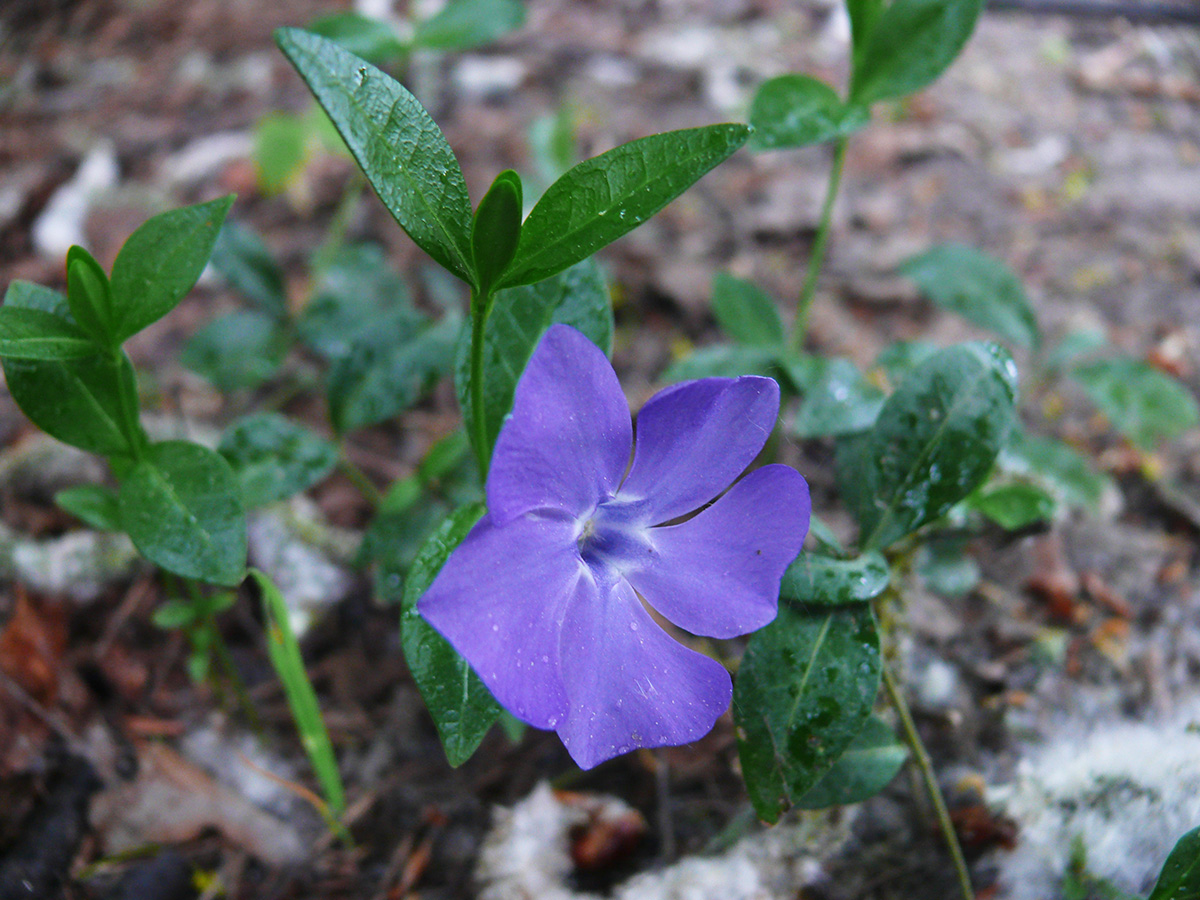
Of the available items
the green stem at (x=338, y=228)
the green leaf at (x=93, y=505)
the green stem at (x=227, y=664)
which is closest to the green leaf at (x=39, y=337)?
the green leaf at (x=93, y=505)

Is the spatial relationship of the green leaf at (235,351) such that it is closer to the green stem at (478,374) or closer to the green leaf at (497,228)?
the green stem at (478,374)

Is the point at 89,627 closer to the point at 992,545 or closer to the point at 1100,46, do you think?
the point at 992,545

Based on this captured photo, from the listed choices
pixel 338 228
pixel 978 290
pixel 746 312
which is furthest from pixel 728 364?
pixel 338 228

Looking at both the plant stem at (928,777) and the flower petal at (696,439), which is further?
the plant stem at (928,777)

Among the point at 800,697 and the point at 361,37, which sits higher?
the point at 361,37

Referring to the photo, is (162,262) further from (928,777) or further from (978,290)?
(978,290)

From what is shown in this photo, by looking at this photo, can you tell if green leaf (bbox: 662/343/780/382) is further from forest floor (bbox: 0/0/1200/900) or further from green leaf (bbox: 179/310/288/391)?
green leaf (bbox: 179/310/288/391)

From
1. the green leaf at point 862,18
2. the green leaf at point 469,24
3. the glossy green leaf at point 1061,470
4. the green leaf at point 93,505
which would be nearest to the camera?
the green leaf at point 93,505

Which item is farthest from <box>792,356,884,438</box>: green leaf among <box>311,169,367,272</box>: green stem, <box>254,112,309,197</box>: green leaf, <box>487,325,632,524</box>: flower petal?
<box>254,112,309,197</box>: green leaf
